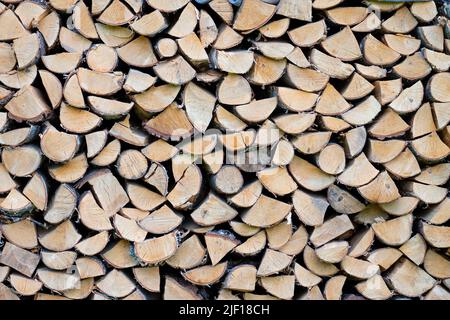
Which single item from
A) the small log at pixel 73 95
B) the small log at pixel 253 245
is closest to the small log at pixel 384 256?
the small log at pixel 253 245

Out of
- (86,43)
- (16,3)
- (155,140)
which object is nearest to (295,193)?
(155,140)

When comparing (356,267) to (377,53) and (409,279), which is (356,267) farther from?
(377,53)

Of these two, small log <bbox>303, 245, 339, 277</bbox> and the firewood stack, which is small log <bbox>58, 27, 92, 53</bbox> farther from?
small log <bbox>303, 245, 339, 277</bbox>

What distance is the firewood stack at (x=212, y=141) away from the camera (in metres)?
2.13

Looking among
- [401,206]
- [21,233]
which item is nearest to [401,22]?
[401,206]

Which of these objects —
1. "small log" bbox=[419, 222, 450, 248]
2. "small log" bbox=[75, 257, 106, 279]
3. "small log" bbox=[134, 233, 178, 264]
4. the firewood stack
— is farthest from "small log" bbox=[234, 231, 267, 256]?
"small log" bbox=[419, 222, 450, 248]

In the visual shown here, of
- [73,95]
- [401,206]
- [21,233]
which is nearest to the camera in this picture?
[73,95]

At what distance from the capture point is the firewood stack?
2.13 meters

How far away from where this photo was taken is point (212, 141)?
217 centimetres

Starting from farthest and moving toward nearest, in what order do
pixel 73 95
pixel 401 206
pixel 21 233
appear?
1. pixel 401 206
2. pixel 21 233
3. pixel 73 95

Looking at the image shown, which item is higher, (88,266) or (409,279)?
(88,266)

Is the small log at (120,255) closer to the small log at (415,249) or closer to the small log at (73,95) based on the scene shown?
the small log at (73,95)

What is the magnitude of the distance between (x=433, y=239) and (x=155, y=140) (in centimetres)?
115

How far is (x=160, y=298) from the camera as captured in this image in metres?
2.29
